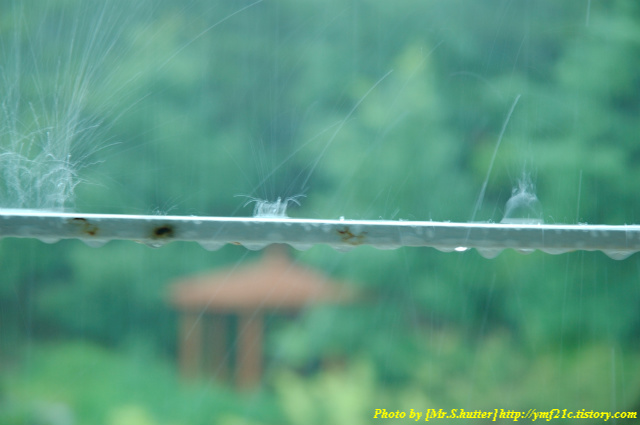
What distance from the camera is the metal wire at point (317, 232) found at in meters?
1.16

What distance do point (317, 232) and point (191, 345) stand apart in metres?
0.85

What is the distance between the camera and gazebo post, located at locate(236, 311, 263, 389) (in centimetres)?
176

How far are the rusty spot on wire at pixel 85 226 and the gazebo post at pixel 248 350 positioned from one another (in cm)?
71

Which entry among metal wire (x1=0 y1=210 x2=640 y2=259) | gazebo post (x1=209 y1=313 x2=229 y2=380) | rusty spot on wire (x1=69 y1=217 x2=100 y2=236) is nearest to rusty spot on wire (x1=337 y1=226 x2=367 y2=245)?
metal wire (x1=0 y1=210 x2=640 y2=259)

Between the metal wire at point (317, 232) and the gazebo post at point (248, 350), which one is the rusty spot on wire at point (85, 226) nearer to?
the metal wire at point (317, 232)

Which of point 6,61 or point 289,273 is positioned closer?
point 6,61

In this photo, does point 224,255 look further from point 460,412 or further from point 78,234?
point 460,412

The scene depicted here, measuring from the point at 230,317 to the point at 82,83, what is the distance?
88 centimetres

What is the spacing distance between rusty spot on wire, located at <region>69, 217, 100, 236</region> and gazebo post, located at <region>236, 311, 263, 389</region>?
0.71 metres

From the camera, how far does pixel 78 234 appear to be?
1.18m

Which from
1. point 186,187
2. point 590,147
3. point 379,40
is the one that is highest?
point 379,40

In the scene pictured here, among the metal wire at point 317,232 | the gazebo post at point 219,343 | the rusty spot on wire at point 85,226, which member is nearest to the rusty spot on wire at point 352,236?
the metal wire at point 317,232

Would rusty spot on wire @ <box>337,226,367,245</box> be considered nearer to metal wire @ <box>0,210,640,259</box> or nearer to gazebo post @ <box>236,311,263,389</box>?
metal wire @ <box>0,210,640,259</box>

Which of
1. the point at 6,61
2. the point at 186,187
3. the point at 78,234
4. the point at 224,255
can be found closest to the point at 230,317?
the point at 224,255
